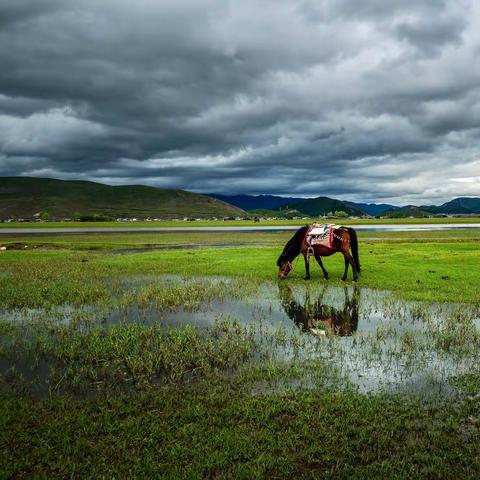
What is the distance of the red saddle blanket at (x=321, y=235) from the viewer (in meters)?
20.5

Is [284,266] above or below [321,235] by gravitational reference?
below

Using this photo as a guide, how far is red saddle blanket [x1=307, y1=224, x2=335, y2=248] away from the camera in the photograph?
2055cm

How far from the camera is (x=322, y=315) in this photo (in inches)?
546

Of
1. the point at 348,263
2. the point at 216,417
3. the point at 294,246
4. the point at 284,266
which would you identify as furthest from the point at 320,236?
the point at 216,417

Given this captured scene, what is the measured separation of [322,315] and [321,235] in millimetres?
7457

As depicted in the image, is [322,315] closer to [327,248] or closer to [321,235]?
[327,248]

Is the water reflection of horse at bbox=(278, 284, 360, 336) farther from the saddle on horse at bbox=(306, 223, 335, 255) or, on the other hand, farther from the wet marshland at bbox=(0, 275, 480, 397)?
the saddle on horse at bbox=(306, 223, 335, 255)

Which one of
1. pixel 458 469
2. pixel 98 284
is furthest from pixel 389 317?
pixel 98 284

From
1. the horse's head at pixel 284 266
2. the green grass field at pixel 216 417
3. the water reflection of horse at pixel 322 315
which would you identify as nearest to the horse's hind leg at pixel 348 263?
the horse's head at pixel 284 266

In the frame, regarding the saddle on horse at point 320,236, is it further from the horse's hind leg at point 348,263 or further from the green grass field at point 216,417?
the green grass field at point 216,417

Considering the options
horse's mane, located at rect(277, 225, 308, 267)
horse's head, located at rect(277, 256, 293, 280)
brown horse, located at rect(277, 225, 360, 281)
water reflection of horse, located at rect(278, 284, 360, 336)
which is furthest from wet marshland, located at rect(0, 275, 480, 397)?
horse's mane, located at rect(277, 225, 308, 267)

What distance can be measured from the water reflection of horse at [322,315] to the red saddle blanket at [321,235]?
12.3 feet

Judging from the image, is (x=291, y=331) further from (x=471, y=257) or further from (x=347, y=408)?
(x=471, y=257)

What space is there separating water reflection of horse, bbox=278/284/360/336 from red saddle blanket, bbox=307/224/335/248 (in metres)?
3.76
